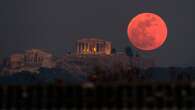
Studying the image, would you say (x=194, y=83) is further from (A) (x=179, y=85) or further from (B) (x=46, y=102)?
(B) (x=46, y=102)

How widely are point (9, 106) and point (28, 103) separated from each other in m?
2.96

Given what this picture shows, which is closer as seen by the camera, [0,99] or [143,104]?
[143,104]

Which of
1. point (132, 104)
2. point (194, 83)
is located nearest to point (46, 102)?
point (132, 104)

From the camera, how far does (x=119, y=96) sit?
381ft

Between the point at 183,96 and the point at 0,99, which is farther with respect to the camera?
the point at 0,99

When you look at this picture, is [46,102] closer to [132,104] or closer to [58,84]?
[58,84]

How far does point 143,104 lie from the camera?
11538 centimetres

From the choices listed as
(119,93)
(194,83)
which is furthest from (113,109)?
(194,83)

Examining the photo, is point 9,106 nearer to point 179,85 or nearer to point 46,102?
point 46,102

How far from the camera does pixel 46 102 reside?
389ft

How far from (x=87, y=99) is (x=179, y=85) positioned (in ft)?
36.3

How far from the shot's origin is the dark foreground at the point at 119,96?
378 ft

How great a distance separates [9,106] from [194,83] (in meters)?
23.2

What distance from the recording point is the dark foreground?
11525cm
